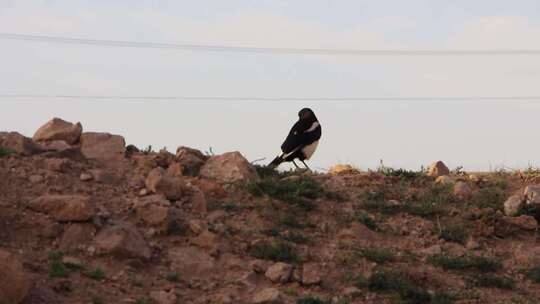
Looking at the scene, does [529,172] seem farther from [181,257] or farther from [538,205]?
[181,257]

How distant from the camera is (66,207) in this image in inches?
380

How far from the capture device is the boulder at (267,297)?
29.5 ft

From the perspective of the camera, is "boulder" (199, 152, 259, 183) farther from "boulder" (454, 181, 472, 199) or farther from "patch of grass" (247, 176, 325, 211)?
"boulder" (454, 181, 472, 199)

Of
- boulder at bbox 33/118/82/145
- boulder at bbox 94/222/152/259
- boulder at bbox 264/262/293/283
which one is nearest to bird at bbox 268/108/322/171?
boulder at bbox 33/118/82/145

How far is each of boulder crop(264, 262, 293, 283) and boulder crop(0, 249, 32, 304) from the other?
238cm

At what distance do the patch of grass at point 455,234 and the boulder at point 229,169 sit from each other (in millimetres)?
2079

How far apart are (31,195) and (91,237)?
88cm

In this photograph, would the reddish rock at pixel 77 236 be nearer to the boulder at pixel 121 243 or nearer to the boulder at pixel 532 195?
the boulder at pixel 121 243

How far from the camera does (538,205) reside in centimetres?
1170

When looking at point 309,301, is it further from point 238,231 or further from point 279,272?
point 238,231

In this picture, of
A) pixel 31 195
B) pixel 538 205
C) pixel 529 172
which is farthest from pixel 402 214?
pixel 31 195

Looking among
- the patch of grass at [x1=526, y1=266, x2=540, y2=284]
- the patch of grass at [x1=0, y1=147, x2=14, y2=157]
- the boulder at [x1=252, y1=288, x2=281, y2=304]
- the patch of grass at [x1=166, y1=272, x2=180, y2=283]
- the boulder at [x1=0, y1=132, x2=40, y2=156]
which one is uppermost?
the boulder at [x1=0, y1=132, x2=40, y2=156]

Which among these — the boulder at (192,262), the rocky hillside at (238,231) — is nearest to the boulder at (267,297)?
the rocky hillside at (238,231)

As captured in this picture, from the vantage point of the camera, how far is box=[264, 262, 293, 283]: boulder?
9508mm
